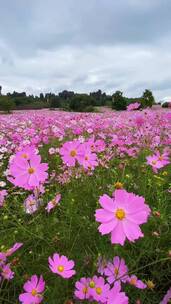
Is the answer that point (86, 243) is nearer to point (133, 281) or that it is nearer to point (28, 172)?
point (133, 281)

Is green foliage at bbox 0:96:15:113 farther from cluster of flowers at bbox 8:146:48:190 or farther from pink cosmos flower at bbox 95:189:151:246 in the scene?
pink cosmos flower at bbox 95:189:151:246

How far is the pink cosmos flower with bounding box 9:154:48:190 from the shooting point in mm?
1352

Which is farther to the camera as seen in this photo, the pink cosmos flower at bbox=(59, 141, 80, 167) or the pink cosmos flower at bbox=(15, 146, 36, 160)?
the pink cosmos flower at bbox=(59, 141, 80, 167)

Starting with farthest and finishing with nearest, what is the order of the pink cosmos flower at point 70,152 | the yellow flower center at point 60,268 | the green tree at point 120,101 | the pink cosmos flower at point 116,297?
1. the green tree at point 120,101
2. the pink cosmos flower at point 70,152
3. the yellow flower center at point 60,268
4. the pink cosmos flower at point 116,297

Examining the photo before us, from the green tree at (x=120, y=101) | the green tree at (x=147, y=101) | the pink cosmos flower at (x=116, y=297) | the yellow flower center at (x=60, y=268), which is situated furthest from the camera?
the green tree at (x=120, y=101)

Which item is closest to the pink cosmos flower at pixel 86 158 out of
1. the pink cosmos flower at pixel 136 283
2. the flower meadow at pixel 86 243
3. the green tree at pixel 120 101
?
the flower meadow at pixel 86 243

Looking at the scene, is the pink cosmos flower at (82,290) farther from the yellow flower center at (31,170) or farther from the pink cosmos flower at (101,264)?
the yellow flower center at (31,170)

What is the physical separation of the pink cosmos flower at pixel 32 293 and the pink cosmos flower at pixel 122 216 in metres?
0.38

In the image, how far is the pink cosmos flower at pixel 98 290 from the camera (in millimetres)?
1271

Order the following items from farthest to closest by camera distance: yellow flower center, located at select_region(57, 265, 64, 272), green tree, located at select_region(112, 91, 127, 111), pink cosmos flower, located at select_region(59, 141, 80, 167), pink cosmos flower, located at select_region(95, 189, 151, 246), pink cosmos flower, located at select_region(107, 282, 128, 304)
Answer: green tree, located at select_region(112, 91, 127, 111), pink cosmos flower, located at select_region(59, 141, 80, 167), yellow flower center, located at select_region(57, 265, 64, 272), pink cosmos flower, located at select_region(107, 282, 128, 304), pink cosmos flower, located at select_region(95, 189, 151, 246)

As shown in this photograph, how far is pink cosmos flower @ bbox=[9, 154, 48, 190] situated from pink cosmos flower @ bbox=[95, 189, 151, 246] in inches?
13.1

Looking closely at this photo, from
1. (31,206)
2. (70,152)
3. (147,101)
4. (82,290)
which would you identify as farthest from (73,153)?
(147,101)

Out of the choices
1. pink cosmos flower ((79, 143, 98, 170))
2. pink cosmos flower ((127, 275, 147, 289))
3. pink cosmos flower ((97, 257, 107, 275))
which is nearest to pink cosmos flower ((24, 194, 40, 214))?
pink cosmos flower ((79, 143, 98, 170))

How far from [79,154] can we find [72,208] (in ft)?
2.09
